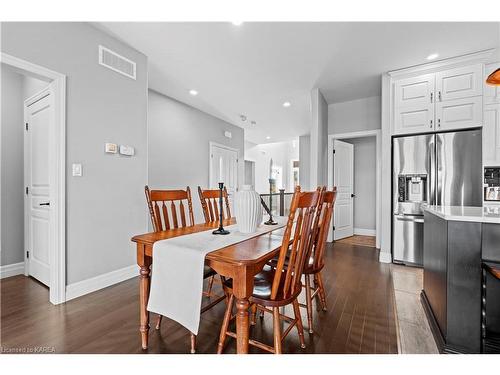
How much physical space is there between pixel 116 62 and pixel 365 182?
5.21 m

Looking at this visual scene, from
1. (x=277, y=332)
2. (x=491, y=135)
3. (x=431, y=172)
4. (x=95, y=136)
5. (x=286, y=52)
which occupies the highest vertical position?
(x=286, y=52)

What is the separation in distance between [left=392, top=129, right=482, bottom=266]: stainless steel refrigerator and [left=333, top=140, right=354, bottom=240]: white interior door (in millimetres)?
1386

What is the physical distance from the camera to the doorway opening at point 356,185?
4.80m

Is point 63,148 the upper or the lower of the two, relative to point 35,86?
lower

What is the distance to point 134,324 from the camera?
188cm

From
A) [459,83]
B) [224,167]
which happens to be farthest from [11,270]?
[459,83]

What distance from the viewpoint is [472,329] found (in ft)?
4.81

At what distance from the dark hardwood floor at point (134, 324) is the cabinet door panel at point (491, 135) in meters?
1.99

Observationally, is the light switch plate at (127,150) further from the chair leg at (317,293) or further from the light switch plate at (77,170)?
the chair leg at (317,293)

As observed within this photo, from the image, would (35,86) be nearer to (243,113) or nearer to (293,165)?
(243,113)

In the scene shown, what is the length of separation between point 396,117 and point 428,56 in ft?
2.57

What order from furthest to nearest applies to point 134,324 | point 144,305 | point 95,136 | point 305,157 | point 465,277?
1. point 305,157
2. point 95,136
3. point 134,324
4. point 144,305
5. point 465,277

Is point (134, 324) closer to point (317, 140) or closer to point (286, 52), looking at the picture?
point (286, 52)
